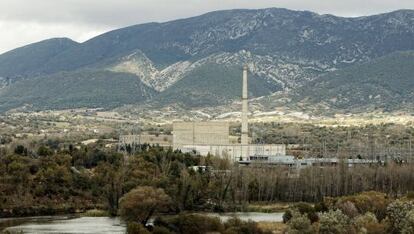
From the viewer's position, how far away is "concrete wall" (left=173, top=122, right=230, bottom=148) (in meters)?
158

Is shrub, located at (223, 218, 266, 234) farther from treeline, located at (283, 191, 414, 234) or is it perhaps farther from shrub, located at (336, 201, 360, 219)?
shrub, located at (336, 201, 360, 219)

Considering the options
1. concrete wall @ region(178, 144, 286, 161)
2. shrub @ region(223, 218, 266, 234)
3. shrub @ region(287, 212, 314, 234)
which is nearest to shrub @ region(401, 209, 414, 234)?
shrub @ region(287, 212, 314, 234)

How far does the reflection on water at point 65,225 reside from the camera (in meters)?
72.9

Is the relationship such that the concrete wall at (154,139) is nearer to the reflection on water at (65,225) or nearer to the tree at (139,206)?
the reflection on water at (65,225)

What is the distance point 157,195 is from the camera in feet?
257

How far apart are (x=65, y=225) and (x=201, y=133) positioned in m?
80.9

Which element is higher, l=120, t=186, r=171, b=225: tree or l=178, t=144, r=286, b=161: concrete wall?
l=178, t=144, r=286, b=161: concrete wall

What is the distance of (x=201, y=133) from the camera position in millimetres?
158375

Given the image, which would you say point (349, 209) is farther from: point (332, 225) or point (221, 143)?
point (221, 143)

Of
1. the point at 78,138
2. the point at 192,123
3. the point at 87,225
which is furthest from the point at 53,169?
the point at 78,138

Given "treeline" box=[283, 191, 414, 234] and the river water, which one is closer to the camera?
"treeline" box=[283, 191, 414, 234]

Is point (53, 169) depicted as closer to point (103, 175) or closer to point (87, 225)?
point (103, 175)

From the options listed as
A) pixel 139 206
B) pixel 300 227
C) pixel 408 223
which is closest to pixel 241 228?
pixel 300 227

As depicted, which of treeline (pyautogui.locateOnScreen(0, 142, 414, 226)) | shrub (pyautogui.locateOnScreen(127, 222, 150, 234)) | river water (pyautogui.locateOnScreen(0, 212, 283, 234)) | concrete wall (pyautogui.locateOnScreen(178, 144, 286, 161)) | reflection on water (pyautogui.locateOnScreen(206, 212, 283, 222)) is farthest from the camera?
concrete wall (pyautogui.locateOnScreen(178, 144, 286, 161))
